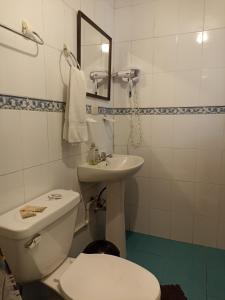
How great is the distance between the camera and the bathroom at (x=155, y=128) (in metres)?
1.41

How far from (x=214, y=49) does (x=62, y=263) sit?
6.35 ft

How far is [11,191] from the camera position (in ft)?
3.66

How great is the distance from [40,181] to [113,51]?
1502 millimetres

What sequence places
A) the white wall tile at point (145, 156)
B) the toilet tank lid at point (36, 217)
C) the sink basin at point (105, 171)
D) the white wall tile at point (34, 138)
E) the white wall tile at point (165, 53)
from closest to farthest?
1. the toilet tank lid at point (36, 217)
2. the white wall tile at point (34, 138)
3. the sink basin at point (105, 171)
4. the white wall tile at point (165, 53)
5. the white wall tile at point (145, 156)

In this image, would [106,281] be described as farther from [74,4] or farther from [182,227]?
[74,4]

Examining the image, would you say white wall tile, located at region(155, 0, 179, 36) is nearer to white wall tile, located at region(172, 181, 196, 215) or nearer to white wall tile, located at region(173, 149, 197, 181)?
white wall tile, located at region(173, 149, 197, 181)

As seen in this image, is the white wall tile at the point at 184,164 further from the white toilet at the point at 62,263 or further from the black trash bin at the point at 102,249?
the white toilet at the point at 62,263

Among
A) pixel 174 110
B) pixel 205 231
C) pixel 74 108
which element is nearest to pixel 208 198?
pixel 205 231

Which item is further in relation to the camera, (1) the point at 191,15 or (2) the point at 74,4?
(1) the point at 191,15

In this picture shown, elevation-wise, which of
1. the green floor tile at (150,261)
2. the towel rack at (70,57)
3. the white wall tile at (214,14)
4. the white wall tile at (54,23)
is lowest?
the green floor tile at (150,261)

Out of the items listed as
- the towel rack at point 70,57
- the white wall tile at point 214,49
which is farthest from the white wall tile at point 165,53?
the towel rack at point 70,57

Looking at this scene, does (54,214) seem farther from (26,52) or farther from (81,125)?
(26,52)

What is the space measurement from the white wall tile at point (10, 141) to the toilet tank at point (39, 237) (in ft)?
0.71

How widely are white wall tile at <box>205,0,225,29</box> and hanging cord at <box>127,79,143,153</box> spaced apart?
0.80m
